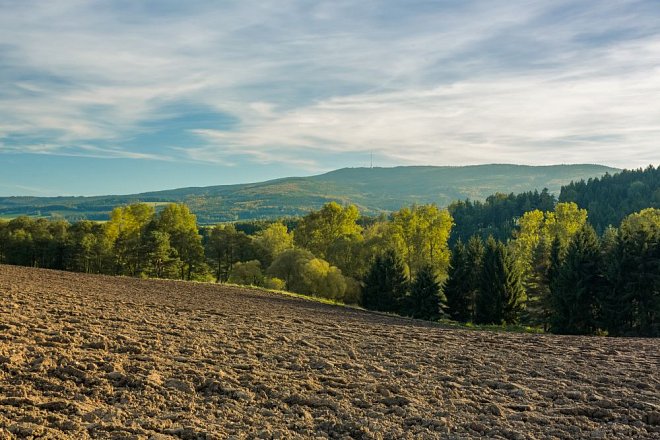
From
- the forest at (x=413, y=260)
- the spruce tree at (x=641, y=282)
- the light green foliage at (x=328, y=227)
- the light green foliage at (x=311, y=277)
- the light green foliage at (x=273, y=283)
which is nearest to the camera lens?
the spruce tree at (x=641, y=282)

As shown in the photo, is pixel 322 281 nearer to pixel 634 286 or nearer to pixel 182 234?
pixel 182 234

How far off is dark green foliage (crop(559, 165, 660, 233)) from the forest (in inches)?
3235

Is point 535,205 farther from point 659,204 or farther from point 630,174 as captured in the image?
point 630,174

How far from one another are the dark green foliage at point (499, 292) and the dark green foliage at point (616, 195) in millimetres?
100172

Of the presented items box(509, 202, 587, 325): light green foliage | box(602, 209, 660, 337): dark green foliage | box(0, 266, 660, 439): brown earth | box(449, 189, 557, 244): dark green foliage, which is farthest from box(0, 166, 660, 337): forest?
box(449, 189, 557, 244): dark green foliage

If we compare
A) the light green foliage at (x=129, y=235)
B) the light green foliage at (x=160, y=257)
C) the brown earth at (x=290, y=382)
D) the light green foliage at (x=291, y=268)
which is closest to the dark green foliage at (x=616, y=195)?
the light green foliage at (x=291, y=268)

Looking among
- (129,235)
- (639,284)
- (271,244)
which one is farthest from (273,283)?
(639,284)

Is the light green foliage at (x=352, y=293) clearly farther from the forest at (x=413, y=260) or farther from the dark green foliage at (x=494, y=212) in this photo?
the dark green foliage at (x=494, y=212)

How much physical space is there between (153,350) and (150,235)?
49990 millimetres

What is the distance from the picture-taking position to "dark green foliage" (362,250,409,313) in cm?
5081

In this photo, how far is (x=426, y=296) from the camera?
1852 inches

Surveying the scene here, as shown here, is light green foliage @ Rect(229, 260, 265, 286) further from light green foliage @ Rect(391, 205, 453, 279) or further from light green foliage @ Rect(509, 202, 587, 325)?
light green foliage @ Rect(509, 202, 587, 325)

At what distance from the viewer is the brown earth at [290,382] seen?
8.49 metres

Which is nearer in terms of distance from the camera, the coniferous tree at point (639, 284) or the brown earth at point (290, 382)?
the brown earth at point (290, 382)
